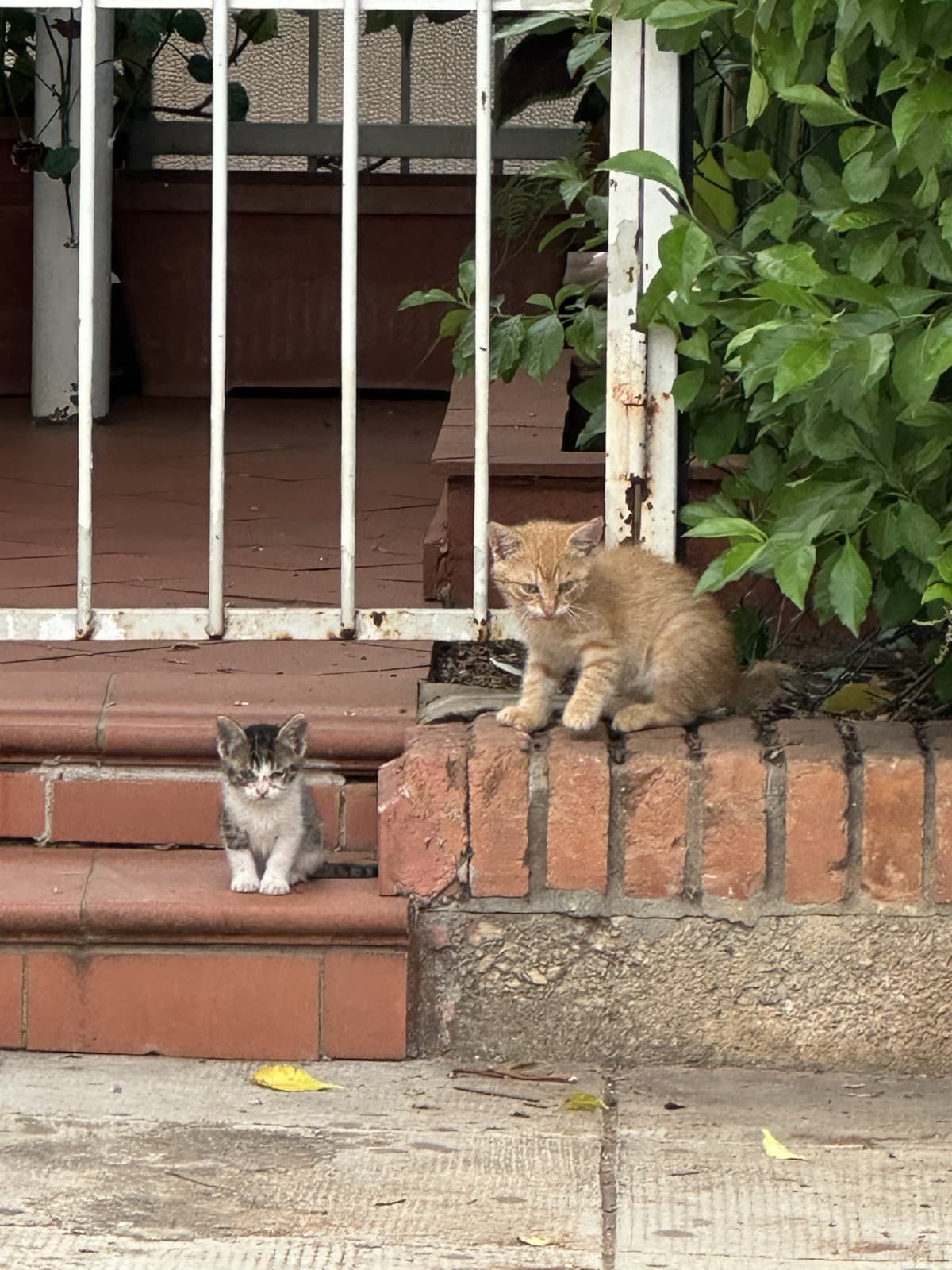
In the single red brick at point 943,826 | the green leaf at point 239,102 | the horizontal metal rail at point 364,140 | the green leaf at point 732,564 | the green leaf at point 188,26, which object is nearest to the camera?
the green leaf at point 732,564

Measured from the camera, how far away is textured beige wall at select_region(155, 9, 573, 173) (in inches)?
342

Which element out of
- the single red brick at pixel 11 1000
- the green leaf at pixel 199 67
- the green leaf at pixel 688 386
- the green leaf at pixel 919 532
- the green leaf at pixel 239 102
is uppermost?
the green leaf at pixel 199 67

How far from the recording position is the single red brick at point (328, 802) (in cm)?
380

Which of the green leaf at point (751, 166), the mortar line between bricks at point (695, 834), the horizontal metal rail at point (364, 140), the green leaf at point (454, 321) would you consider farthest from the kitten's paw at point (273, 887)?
the horizontal metal rail at point (364, 140)

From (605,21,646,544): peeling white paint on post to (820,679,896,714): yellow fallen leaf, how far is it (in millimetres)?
545

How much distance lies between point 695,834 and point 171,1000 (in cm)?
99

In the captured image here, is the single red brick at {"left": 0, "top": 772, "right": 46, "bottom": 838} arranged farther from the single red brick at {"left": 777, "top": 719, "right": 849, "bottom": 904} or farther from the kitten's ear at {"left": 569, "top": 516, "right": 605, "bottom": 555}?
the single red brick at {"left": 777, "top": 719, "right": 849, "bottom": 904}

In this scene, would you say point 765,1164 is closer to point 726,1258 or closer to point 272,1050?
point 726,1258

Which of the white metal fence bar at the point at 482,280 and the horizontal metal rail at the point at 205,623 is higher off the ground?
the white metal fence bar at the point at 482,280

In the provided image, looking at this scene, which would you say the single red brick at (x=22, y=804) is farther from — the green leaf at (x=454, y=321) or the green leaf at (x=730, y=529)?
the green leaf at (x=730, y=529)

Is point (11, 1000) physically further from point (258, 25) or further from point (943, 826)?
point (258, 25)

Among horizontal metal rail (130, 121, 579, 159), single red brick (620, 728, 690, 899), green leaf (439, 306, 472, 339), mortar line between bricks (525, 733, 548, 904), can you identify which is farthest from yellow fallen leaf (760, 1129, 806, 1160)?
horizontal metal rail (130, 121, 579, 159)

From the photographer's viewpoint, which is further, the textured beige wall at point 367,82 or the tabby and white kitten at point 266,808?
the textured beige wall at point 367,82

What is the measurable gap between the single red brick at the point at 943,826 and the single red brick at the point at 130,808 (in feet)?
4.44
